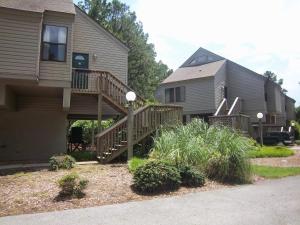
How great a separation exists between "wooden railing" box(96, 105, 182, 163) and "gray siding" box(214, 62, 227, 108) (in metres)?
12.2

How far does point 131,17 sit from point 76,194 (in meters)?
36.6

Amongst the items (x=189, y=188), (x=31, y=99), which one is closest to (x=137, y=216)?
(x=189, y=188)

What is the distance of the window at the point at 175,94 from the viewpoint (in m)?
28.6

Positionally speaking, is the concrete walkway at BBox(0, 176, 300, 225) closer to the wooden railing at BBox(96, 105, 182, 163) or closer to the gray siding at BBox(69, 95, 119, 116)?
the wooden railing at BBox(96, 105, 182, 163)

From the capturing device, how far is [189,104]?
91.9 feet

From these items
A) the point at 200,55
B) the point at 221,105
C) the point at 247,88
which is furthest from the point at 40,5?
the point at 200,55

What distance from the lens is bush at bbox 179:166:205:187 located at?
8703 mm

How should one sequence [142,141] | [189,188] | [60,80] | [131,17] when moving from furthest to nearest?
1. [131,17]
2. [142,141]
3. [60,80]
4. [189,188]

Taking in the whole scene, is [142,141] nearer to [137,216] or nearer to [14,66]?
[14,66]

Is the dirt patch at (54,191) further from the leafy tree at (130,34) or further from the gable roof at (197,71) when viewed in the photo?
the leafy tree at (130,34)

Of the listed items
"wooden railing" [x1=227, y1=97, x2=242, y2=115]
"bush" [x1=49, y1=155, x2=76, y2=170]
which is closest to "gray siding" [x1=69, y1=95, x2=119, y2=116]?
"bush" [x1=49, y1=155, x2=76, y2=170]

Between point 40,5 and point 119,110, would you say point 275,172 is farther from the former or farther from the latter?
point 40,5

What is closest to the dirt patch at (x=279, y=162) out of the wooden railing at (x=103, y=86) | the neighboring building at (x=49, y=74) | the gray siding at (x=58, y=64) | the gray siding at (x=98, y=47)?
the wooden railing at (x=103, y=86)

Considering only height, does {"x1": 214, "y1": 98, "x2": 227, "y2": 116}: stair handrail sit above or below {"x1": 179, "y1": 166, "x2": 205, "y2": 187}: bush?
above
